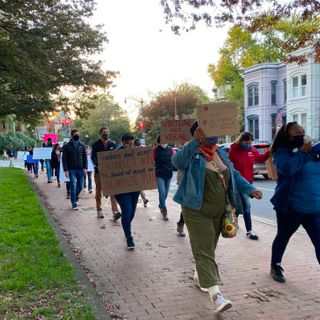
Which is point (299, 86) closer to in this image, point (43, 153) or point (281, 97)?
point (281, 97)

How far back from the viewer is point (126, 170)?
7.37m

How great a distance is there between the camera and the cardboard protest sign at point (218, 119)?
4.39 metres

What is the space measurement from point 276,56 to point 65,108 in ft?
111

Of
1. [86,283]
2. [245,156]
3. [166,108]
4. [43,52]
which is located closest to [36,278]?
[86,283]

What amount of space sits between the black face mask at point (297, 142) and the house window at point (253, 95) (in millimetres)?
41495

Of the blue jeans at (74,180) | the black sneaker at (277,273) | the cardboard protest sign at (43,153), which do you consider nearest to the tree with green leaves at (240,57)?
the cardboard protest sign at (43,153)

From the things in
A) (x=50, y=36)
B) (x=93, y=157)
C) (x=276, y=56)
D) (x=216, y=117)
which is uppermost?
(x=276, y=56)

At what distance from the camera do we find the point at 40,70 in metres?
14.3

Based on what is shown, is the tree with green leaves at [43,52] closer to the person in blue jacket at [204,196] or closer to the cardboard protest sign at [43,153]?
the cardboard protest sign at [43,153]

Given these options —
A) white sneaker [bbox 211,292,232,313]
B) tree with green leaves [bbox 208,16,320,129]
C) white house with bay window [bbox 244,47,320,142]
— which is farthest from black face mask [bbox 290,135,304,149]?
tree with green leaves [bbox 208,16,320,129]

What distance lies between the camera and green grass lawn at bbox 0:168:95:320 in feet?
14.2

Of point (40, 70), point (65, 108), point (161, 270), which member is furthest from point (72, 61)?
point (161, 270)

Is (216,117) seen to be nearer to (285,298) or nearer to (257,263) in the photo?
(285,298)

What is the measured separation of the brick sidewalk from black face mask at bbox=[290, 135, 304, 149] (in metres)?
1.54
